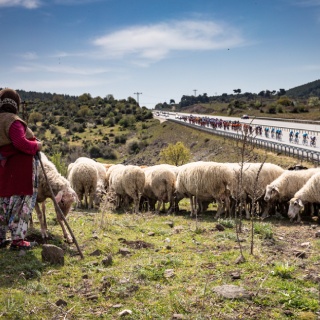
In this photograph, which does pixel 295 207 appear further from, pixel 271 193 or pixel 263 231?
pixel 263 231

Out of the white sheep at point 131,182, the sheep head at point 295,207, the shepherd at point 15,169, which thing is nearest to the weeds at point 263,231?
the sheep head at point 295,207

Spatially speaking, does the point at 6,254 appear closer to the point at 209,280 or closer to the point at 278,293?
the point at 209,280

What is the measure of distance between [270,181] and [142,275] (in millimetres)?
8067

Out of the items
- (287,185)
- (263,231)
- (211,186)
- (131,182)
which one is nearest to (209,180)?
(211,186)

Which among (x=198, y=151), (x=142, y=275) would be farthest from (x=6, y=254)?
(x=198, y=151)

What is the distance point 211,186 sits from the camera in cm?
1195

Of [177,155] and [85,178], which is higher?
[85,178]

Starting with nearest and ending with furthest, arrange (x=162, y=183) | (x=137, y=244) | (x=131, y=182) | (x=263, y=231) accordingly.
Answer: (x=137, y=244)
(x=263, y=231)
(x=162, y=183)
(x=131, y=182)

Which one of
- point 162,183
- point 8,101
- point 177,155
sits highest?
point 8,101

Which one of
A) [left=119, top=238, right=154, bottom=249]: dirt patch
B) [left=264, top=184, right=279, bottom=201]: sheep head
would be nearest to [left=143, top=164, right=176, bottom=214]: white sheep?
[left=264, top=184, right=279, bottom=201]: sheep head

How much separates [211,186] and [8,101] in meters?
7.16

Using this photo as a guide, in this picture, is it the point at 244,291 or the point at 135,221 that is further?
the point at 135,221

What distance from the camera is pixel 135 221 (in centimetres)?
1052

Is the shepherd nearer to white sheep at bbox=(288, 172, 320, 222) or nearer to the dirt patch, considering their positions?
the dirt patch
